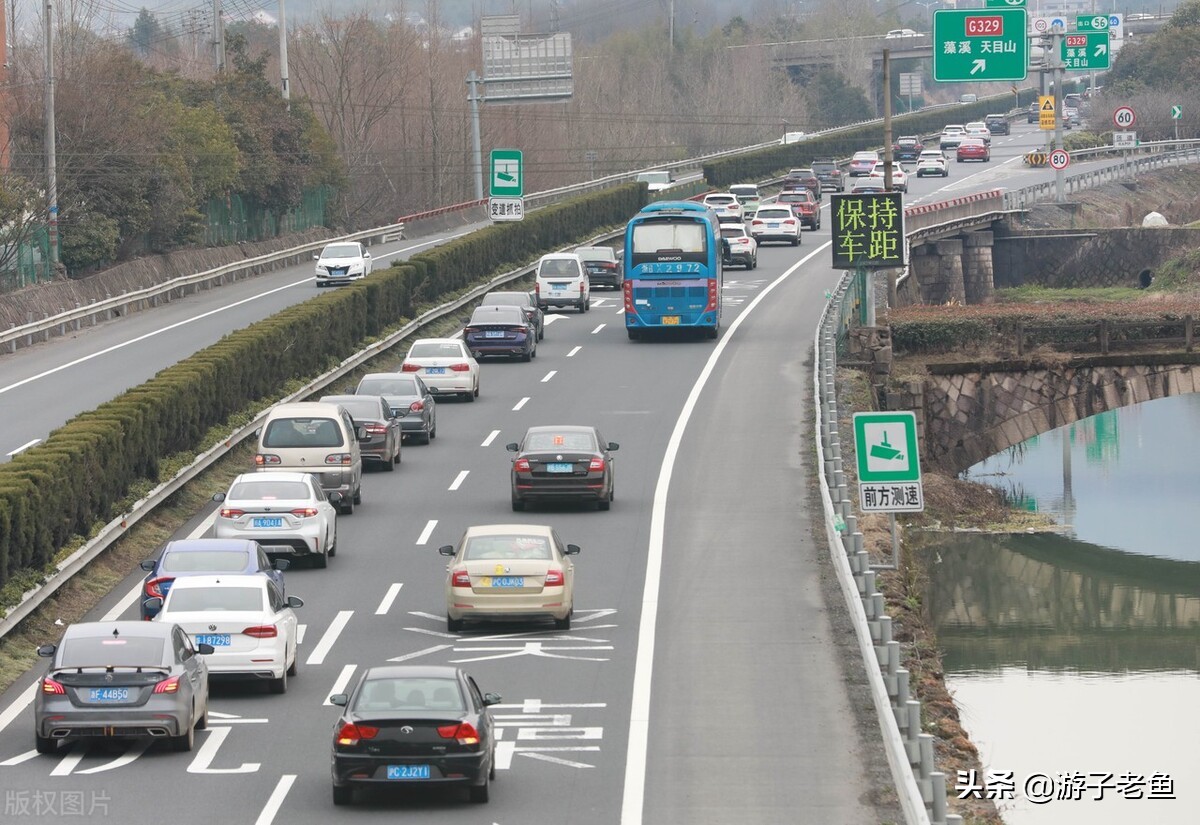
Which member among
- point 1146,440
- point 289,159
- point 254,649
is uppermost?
point 289,159

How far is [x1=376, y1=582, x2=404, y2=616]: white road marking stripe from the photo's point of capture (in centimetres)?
2690

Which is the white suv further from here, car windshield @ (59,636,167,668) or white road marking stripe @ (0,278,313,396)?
car windshield @ (59,636,167,668)

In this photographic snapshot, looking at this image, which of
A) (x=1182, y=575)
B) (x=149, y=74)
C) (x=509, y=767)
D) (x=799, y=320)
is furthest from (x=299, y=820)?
(x=149, y=74)

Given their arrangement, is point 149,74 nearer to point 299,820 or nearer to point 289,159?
point 289,159

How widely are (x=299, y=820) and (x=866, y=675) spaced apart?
8.17m

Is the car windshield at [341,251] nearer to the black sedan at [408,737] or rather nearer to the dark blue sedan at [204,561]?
the dark blue sedan at [204,561]

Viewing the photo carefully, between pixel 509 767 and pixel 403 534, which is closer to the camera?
pixel 509 767

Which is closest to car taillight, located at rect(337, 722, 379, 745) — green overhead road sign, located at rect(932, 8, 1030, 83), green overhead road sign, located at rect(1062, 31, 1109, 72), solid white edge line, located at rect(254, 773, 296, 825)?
solid white edge line, located at rect(254, 773, 296, 825)

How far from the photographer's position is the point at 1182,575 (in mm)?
45219

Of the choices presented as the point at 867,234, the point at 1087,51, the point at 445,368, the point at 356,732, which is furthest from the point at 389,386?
the point at 1087,51

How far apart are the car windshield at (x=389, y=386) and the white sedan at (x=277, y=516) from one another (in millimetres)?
10505

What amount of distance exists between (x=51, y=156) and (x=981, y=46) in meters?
27.3

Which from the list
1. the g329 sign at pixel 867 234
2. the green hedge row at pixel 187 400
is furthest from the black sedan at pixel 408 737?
the g329 sign at pixel 867 234

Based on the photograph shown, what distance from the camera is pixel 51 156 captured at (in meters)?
57.4
